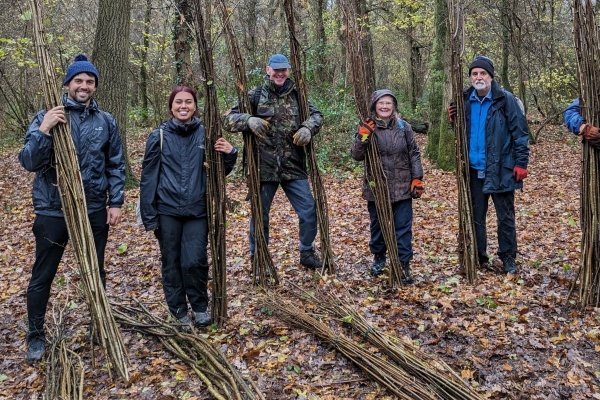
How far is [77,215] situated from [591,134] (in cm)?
377

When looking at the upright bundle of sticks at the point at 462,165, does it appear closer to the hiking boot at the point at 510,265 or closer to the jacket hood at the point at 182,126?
the hiking boot at the point at 510,265

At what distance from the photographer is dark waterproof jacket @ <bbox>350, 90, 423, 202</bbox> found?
14.8 feet

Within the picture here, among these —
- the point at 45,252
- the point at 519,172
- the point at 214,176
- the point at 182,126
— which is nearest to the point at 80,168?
the point at 45,252

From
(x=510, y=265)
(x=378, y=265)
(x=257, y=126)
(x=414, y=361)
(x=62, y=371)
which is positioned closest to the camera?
(x=414, y=361)

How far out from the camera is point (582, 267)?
12.9ft

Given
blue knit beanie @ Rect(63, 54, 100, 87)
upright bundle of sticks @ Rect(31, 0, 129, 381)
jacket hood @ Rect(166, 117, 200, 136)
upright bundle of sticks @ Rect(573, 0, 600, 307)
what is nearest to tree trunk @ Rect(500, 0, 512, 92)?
upright bundle of sticks @ Rect(573, 0, 600, 307)

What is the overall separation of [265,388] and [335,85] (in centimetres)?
1083

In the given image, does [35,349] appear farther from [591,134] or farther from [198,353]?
[591,134]

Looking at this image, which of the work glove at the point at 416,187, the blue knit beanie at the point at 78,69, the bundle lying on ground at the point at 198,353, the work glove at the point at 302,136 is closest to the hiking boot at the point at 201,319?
the bundle lying on ground at the point at 198,353

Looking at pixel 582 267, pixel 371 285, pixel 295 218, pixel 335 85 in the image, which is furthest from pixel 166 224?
pixel 335 85

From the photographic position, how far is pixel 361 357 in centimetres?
321

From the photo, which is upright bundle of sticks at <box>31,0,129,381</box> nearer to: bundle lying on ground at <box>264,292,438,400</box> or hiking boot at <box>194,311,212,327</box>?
hiking boot at <box>194,311,212,327</box>

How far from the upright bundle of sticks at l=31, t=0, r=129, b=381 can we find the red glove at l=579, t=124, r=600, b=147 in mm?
3697

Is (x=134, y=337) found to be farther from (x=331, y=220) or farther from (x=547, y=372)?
(x=331, y=220)
